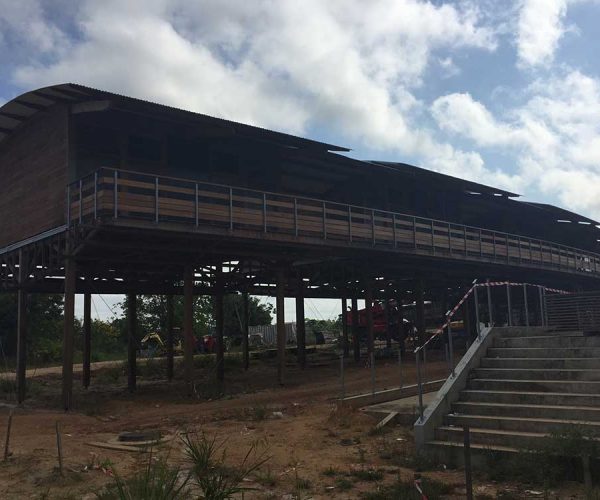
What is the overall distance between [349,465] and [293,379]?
1348cm

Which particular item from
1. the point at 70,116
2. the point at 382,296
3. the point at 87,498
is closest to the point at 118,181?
the point at 70,116

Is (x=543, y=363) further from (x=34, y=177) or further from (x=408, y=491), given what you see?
(x=34, y=177)

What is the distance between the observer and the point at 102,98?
1592cm

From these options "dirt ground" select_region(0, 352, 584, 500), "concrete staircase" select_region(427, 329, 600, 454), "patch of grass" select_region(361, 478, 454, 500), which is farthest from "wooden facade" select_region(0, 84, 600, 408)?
"patch of grass" select_region(361, 478, 454, 500)

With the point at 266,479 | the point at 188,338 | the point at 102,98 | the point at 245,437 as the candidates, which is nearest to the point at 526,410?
the point at 266,479

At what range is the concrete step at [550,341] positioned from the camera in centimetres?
1026

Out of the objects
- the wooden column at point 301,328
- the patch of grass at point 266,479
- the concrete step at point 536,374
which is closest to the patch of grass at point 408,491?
the patch of grass at point 266,479

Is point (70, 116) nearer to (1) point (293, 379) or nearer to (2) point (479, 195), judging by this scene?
(1) point (293, 379)

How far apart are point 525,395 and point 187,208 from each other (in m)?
10.0

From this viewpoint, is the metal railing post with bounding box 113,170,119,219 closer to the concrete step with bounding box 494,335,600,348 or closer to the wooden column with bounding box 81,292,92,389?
the wooden column with bounding box 81,292,92,389

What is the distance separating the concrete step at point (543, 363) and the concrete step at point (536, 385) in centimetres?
50

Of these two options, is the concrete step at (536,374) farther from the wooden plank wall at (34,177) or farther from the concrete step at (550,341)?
the wooden plank wall at (34,177)

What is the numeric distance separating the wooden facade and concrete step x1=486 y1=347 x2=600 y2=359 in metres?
8.29

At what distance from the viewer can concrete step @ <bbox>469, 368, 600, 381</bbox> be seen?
9416 mm
